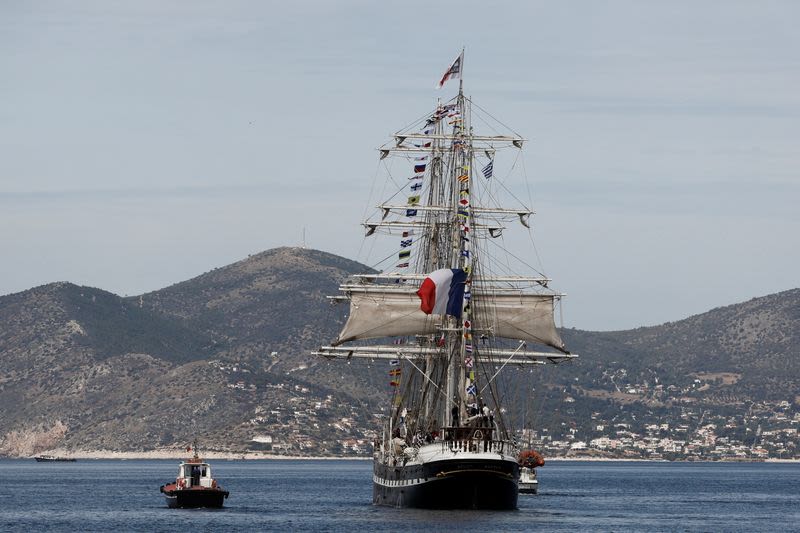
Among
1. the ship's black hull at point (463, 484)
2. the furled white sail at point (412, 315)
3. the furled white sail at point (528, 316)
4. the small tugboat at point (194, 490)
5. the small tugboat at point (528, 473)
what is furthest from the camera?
→ the small tugboat at point (528, 473)

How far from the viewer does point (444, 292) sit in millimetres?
93688

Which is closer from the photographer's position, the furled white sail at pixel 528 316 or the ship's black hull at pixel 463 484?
the ship's black hull at pixel 463 484

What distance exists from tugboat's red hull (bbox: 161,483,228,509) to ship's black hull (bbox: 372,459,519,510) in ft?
46.3

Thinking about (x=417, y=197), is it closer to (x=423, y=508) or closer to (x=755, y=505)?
(x=423, y=508)

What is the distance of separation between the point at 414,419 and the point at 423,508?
18361mm

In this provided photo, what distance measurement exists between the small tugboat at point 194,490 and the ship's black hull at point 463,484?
1420 cm

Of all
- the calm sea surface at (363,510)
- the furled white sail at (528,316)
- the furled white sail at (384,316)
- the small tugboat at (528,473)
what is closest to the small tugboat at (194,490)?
the calm sea surface at (363,510)

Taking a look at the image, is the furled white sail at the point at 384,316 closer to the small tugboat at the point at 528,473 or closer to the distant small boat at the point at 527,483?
the small tugboat at the point at 528,473

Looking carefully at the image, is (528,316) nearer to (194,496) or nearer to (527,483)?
(527,483)

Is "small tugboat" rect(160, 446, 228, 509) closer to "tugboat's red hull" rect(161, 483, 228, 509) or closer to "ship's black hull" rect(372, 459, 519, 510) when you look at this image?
"tugboat's red hull" rect(161, 483, 228, 509)

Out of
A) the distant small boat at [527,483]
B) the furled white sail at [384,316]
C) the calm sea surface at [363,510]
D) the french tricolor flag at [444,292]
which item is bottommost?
the calm sea surface at [363,510]

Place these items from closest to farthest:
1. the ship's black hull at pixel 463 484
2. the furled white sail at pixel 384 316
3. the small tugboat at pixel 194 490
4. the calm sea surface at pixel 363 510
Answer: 1. the ship's black hull at pixel 463 484
2. the calm sea surface at pixel 363 510
3. the small tugboat at pixel 194 490
4. the furled white sail at pixel 384 316

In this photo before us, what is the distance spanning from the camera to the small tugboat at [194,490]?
10388 centimetres

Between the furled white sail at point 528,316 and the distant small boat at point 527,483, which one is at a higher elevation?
the furled white sail at point 528,316
